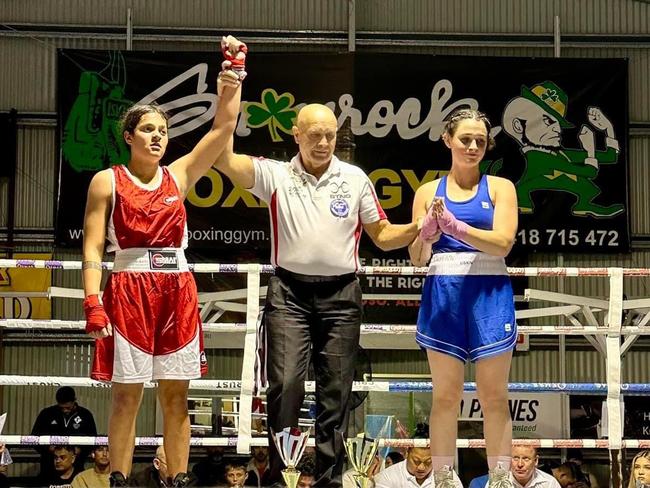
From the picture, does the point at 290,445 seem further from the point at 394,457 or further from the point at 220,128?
the point at 394,457

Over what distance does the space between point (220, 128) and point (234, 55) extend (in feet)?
0.89

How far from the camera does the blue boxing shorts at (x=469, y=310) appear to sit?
3588mm

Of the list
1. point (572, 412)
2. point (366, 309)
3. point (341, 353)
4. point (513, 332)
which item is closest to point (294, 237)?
point (341, 353)

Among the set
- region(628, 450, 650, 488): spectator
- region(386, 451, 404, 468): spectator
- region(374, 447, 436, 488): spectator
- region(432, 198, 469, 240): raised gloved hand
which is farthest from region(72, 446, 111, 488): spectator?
region(432, 198, 469, 240): raised gloved hand

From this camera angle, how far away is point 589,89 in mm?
9531

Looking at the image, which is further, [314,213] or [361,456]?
[314,213]

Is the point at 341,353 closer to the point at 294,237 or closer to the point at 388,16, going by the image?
the point at 294,237

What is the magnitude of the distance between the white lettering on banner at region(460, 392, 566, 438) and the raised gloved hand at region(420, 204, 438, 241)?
19.7 ft

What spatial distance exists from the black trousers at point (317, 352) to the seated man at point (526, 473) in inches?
74.2

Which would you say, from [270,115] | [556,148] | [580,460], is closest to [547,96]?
[556,148]

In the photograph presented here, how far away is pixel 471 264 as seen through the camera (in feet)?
12.0

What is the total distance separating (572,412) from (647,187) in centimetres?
239

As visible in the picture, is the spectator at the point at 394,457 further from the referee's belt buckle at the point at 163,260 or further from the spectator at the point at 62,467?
the referee's belt buckle at the point at 163,260

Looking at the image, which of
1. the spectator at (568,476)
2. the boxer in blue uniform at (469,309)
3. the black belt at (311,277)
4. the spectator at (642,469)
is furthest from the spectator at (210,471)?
the black belt at (311,277)
